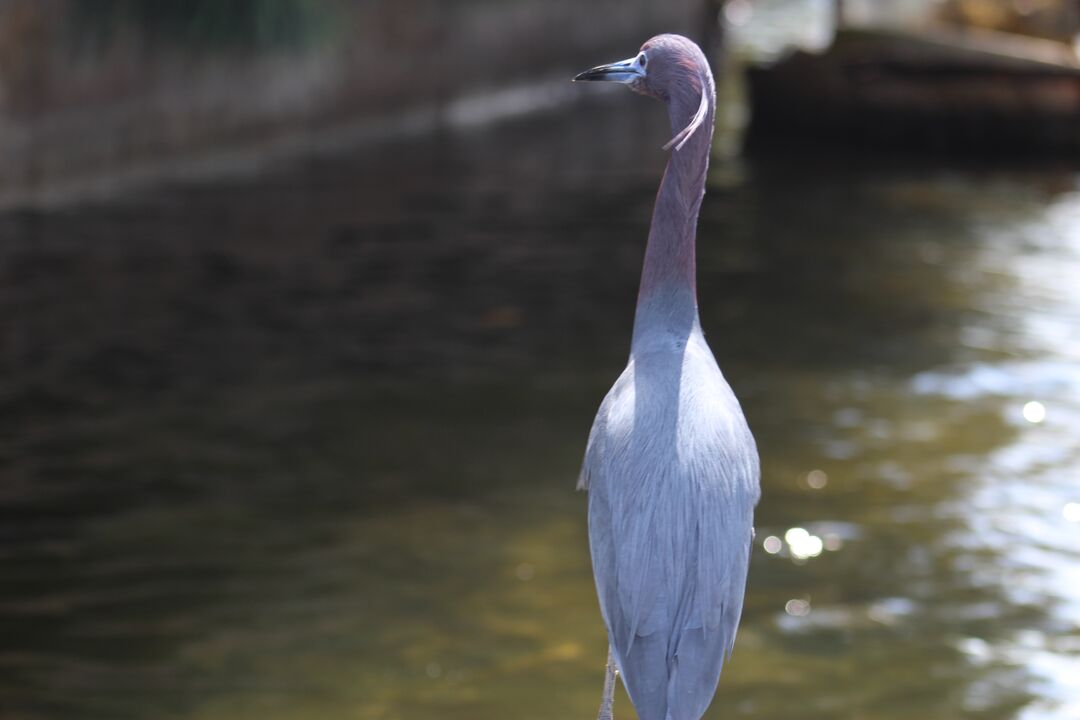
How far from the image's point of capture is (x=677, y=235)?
123 inches

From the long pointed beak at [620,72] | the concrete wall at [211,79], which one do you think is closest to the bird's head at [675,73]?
the long pointed beak at [620,72]

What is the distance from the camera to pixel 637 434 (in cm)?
298

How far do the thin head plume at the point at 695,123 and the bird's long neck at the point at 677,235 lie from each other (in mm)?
13

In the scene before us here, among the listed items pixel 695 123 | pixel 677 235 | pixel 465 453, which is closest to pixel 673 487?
pixel 677 235

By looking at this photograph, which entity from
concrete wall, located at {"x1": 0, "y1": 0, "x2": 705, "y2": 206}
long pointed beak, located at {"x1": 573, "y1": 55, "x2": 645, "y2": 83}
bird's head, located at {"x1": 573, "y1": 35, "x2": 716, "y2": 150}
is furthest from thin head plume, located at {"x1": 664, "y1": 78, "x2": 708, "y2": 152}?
concrete wall, located at {"x1": 0, "y1": 0, "x2": 705, "y2": 206}

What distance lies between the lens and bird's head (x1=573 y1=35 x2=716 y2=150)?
2.95 metres

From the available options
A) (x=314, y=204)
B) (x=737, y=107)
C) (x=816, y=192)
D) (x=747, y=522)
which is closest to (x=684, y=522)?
(x=747, y=522)

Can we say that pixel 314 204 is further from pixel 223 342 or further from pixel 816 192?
pixel 816 192

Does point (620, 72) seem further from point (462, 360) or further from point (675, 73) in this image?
point (462, 360)

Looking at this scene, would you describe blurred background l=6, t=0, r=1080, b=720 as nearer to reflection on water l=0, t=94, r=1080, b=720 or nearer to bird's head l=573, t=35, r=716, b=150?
reflection on water l=0, t=94, r=1080, b=720

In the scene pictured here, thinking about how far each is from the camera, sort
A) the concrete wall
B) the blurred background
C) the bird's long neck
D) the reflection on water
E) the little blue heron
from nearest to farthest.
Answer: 1. the little blue heron
2. the bird's long neck
3. the reflection on water
4. the blurred background
5. the concrete wall

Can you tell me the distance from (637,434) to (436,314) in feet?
19.3

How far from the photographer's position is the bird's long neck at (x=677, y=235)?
2.98 meters

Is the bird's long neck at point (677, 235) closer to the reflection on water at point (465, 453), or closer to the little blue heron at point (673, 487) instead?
the little blue heron at point (673, 487)
